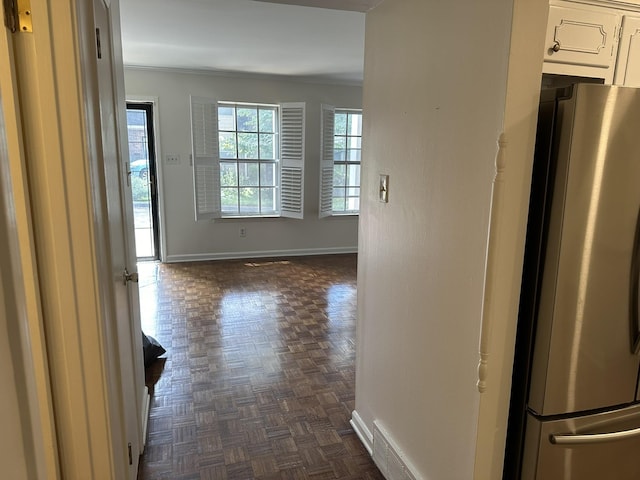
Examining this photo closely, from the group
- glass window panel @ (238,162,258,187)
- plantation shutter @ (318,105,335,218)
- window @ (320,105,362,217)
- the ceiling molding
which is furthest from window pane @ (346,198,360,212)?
the ceiling molding

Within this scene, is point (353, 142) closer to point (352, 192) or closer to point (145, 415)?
point (352, 192)

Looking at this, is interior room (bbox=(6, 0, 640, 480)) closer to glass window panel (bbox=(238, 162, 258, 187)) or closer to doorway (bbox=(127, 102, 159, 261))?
doorway (bbox=(127, 102, 159, 261))

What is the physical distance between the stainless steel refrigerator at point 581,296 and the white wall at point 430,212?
0.61 feet

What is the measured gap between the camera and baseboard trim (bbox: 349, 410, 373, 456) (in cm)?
207

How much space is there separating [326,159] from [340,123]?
606mm

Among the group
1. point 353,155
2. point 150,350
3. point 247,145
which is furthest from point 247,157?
point 150,350

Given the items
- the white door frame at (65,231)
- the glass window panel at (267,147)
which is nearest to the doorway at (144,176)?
the glass window panel at (267,147)

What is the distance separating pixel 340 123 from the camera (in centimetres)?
606

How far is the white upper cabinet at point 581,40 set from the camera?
1914 millimetres

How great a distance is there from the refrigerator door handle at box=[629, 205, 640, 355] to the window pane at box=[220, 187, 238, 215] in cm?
499

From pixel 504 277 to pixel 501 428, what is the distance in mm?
489

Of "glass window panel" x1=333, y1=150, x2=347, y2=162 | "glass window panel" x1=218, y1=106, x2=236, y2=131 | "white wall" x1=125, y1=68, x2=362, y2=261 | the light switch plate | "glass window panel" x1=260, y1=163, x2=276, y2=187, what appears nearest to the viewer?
"white wall" x1=125, y1=68, x2=362, y2=261

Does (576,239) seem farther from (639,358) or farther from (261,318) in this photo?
(261,318)

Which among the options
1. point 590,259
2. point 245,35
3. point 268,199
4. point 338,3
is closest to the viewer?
point 590,259
